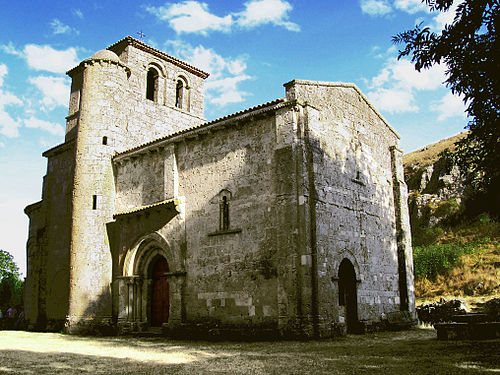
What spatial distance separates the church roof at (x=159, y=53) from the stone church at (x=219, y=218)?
4.2 inches

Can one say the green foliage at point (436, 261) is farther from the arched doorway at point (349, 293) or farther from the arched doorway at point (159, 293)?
the arched doorway at point (159, 293)

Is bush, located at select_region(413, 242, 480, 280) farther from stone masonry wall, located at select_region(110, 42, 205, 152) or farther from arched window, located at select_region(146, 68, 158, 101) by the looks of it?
arched window, located at select_region(146, 68, 158, 101)

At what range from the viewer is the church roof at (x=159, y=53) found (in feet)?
74.3

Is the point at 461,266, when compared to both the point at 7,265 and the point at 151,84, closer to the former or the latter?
the point at 151,84

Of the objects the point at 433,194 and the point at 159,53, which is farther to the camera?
the point at 433,194

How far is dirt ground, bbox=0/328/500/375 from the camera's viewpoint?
8.19 metres

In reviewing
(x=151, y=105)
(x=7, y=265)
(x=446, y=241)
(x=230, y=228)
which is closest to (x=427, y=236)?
(x=446, y=241)

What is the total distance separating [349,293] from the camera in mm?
15758

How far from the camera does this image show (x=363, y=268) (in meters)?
16.2

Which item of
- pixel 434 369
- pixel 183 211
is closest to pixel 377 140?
pixel 183 211

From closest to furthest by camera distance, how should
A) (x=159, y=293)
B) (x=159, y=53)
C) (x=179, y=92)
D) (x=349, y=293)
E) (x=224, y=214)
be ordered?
(x=224, y=214) → (x=349, y=293) → (x=159, y=293) → (x=159, y=53) → (x=179, y=92)

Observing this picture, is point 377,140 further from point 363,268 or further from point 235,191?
point 235,191

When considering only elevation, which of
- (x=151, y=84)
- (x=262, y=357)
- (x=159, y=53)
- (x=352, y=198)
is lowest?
(x=262, y=357)

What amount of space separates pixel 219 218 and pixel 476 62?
31.4 ft
